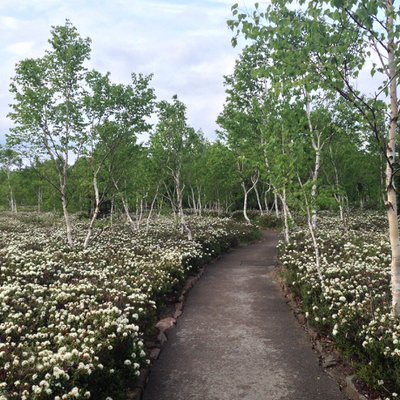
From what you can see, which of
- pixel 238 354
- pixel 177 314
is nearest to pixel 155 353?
pixel 238 354

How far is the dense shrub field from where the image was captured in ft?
22.8

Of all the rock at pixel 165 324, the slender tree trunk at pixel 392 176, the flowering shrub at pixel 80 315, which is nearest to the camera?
the flowering shrub at pixel 80 315

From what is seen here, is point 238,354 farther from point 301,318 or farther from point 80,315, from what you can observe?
point 80,315

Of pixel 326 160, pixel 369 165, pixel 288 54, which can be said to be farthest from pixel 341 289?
pixel 369 165

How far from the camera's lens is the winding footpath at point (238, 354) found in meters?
7.87

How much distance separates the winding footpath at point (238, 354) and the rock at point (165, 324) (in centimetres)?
21

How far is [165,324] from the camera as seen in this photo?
11844 millimetres

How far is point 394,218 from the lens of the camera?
831 centimetres

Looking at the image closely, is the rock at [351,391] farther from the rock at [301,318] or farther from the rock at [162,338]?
the rock at [162,338]

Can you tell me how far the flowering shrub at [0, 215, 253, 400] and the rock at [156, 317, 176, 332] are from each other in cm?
56

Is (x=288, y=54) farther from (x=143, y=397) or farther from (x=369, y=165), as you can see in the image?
(x=369, y=165)

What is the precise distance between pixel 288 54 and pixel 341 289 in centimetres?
692

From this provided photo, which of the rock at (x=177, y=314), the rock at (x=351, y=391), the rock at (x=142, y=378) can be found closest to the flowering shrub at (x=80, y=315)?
the rock at (x=142, y=378)

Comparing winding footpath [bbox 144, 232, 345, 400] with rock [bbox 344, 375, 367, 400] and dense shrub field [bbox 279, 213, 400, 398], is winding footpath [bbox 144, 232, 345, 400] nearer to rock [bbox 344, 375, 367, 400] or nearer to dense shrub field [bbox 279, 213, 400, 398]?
rock [bbox 344, 375, 367, 400]
